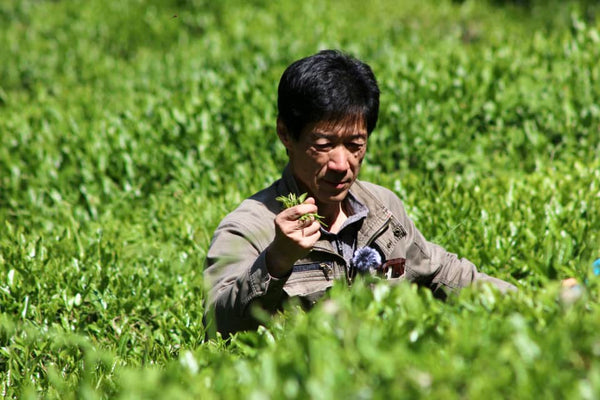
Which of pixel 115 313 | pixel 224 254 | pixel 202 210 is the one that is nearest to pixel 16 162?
pixel 202 210

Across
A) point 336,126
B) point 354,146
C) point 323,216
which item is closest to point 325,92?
point 336,126

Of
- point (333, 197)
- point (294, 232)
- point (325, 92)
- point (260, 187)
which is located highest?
point (325, 92)

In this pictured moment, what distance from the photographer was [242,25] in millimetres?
10070

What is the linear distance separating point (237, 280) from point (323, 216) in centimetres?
52

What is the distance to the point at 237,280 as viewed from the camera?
3023 millimetres

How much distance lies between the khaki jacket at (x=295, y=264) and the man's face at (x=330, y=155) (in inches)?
5.7

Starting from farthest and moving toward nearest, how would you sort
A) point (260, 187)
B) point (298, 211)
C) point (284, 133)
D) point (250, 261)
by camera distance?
point (260, 187)
point (284, 133)
point (250, 261)
point (298, 211)

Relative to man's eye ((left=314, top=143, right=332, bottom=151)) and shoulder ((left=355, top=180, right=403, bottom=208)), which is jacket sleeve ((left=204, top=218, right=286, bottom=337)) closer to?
man's eye ((left=314, top=143, right=332, bottom=151))

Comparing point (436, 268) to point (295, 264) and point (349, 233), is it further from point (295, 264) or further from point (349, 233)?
point (295, 264)

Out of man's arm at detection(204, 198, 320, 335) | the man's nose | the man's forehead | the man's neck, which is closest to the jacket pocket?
man's arm at detection(204, 198, 320, 335)

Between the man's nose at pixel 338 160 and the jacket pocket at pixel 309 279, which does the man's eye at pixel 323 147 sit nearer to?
the man's nose at pixel 338 160

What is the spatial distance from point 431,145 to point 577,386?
468 cm

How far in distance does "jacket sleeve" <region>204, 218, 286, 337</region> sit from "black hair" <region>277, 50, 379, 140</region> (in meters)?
0.48

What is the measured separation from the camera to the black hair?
3.33m
